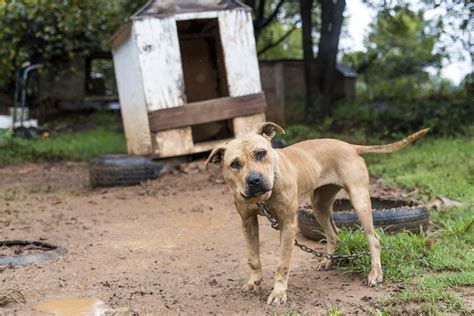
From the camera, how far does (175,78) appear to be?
36.8 ft

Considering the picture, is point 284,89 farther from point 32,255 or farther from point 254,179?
point 254,179

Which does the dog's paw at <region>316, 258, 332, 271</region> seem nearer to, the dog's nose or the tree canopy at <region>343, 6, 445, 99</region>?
the dog's nose

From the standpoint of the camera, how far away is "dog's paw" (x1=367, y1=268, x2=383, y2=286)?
5.12 meters

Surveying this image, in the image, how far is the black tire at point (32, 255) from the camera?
5852mm

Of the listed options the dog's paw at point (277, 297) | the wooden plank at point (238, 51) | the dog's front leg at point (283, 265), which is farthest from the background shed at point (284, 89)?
the dog's paw at point (277, 297)

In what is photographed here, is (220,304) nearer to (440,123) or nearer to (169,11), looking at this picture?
(169,11)

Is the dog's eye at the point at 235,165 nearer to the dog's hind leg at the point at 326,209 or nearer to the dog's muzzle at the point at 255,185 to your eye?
the dog's muzzle at the point at 255,185

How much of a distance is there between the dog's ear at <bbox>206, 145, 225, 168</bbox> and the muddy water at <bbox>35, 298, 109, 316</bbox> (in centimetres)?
128

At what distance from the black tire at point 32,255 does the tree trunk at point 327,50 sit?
Result: 386 inches

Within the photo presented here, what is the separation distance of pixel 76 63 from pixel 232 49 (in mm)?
9708

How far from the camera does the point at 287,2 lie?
2147cm

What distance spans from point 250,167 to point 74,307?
64.4 inches

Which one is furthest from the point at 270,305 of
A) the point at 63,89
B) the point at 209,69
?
the point at 63,89

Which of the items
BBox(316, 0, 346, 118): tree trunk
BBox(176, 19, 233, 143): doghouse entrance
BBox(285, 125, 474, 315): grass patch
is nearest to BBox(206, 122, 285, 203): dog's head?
BBox(285, 125, 474, 315): grass patch
